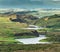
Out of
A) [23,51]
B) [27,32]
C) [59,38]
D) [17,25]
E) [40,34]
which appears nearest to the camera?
[23,51]

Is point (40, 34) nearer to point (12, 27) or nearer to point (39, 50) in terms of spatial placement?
point (12, 27)

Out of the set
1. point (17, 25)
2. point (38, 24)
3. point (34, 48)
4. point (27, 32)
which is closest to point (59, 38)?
point (27, 32)

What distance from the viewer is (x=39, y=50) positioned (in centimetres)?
6762

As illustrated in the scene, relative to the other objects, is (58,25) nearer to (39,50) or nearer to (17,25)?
(17,25)

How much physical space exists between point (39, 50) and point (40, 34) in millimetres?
39060

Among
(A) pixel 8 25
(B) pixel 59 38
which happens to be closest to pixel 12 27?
(A) pixel 8 25

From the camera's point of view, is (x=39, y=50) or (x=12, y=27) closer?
(x=39, y=50)

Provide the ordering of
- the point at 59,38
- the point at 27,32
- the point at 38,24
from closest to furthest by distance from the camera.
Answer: the point at 59,38, the point at 27,32, the point at 38,24

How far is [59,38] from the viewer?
293ft

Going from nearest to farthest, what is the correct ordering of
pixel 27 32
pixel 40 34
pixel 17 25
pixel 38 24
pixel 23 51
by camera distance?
pixel 23 51, pixel 27 32, pixel 40 34, pixel 17 25, pixel 38 24

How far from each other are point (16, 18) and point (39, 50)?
63.6 metres

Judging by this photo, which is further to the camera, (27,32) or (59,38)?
(27,32)

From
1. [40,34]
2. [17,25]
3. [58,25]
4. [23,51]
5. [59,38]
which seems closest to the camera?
[23,51]

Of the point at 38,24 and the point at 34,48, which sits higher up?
the point at 34,48
